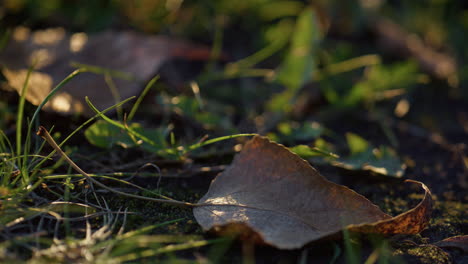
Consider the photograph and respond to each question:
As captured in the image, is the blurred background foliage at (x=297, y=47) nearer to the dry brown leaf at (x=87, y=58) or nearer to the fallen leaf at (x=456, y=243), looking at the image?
the dry brown leaf at (x=87, y=58)

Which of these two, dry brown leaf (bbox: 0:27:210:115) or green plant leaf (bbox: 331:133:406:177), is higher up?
dry brown leaf (bbox: 0:27:210:115)

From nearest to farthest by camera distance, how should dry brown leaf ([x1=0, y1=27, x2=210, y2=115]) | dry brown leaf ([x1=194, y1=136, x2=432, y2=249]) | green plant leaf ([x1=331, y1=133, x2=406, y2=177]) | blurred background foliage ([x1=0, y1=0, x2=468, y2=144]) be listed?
dry brown leaf ([x1=194, y1=136, x2=432, y2=249]), green plant leaf ([x1=331, y1=133, x2=406, y2=177]), dry brown leaf ([x1=0, y1=27, x2=210, y2=115]), blurred background foliage ([x1=0, y1=0, x2=468, y2=144])

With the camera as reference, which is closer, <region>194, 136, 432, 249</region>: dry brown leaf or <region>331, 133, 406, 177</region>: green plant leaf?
<region>194, 136, 432, 249</region>: dry brown leaf

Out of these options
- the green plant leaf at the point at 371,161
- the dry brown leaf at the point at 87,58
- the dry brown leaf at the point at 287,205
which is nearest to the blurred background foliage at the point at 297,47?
the dry brown leaf at the point at 87,58

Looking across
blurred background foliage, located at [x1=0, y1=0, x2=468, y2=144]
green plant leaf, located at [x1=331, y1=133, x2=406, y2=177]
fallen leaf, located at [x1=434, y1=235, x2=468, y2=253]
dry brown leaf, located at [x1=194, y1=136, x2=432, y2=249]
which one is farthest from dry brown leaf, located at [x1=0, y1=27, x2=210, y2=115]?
fallen leaf, located at [x1=434, y1=235, x2=468, y2=253]

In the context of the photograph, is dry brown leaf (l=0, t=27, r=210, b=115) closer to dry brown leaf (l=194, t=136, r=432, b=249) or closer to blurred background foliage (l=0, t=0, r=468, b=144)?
blurred background foliage (l=0, t=0, r=468, b=144)

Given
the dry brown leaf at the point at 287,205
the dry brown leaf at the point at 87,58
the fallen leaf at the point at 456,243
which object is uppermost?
the dry brown leaf at the point at 87,58

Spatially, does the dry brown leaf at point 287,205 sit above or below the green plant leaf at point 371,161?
above

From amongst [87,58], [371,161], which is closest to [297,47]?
[371,161]
